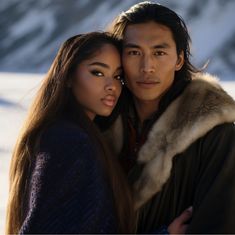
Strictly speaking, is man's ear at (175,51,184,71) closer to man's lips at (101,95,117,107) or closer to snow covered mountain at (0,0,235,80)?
man's lips at (101,95,117,107)

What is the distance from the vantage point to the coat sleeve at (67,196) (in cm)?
202

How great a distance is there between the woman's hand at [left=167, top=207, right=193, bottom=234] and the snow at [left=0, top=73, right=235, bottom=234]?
960mm

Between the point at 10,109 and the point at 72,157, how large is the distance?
7.25 metres

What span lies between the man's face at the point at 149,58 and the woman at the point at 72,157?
61 mm

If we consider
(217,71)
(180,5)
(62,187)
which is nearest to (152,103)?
(62,187)

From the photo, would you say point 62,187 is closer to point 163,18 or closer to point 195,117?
point 195,117

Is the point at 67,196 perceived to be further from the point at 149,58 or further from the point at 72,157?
the point at 149,58

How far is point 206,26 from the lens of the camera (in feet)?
60.2

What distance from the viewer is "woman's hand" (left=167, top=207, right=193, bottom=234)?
2.28 m

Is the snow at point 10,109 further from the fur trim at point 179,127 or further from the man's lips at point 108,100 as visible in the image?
the fur trim at point 179,127

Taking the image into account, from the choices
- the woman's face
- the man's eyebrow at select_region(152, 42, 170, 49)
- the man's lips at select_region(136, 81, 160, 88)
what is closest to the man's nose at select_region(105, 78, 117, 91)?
the woman's face

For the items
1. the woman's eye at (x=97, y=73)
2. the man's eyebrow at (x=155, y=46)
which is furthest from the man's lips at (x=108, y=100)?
the man's eyebrow at (x=155, y=46)

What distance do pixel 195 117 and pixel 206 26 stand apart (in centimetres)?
1644

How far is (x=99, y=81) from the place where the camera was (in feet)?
8.15
